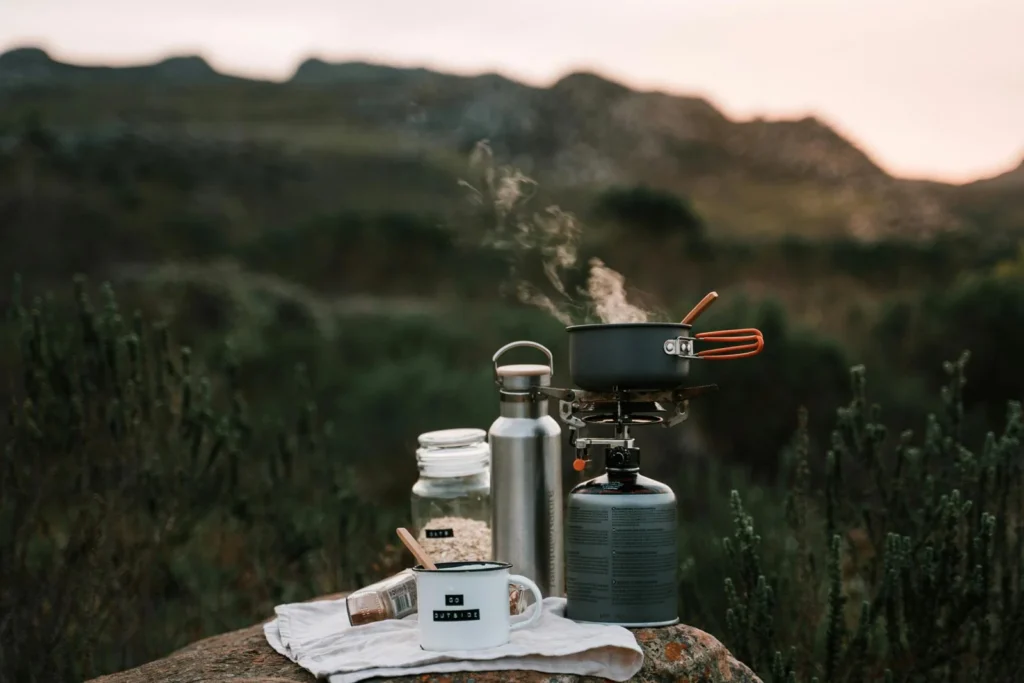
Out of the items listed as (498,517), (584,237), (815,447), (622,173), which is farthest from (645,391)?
(622,173)

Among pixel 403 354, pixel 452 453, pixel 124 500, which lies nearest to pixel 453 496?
pixel 452 453

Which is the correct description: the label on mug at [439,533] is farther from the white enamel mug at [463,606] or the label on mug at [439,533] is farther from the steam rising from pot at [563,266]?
the steam rising from pot at [563,266]

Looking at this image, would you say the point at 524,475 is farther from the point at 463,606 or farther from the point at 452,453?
the point at 463,606

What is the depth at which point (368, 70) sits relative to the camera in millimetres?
13508

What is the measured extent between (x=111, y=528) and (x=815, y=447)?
19.1 feet

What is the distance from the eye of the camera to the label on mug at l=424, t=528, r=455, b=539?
8.79 ft

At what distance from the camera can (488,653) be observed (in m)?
2.20

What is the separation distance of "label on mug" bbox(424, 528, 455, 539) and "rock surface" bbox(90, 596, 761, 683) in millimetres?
431

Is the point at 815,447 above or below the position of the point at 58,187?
below

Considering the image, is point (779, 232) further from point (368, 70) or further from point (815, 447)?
point (368, 70)

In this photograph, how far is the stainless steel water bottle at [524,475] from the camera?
252 centimetres

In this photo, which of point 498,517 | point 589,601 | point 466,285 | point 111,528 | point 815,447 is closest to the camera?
point 589,601

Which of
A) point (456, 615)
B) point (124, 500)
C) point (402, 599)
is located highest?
point (456, 615)

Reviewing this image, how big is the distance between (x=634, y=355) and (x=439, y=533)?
0.69m
